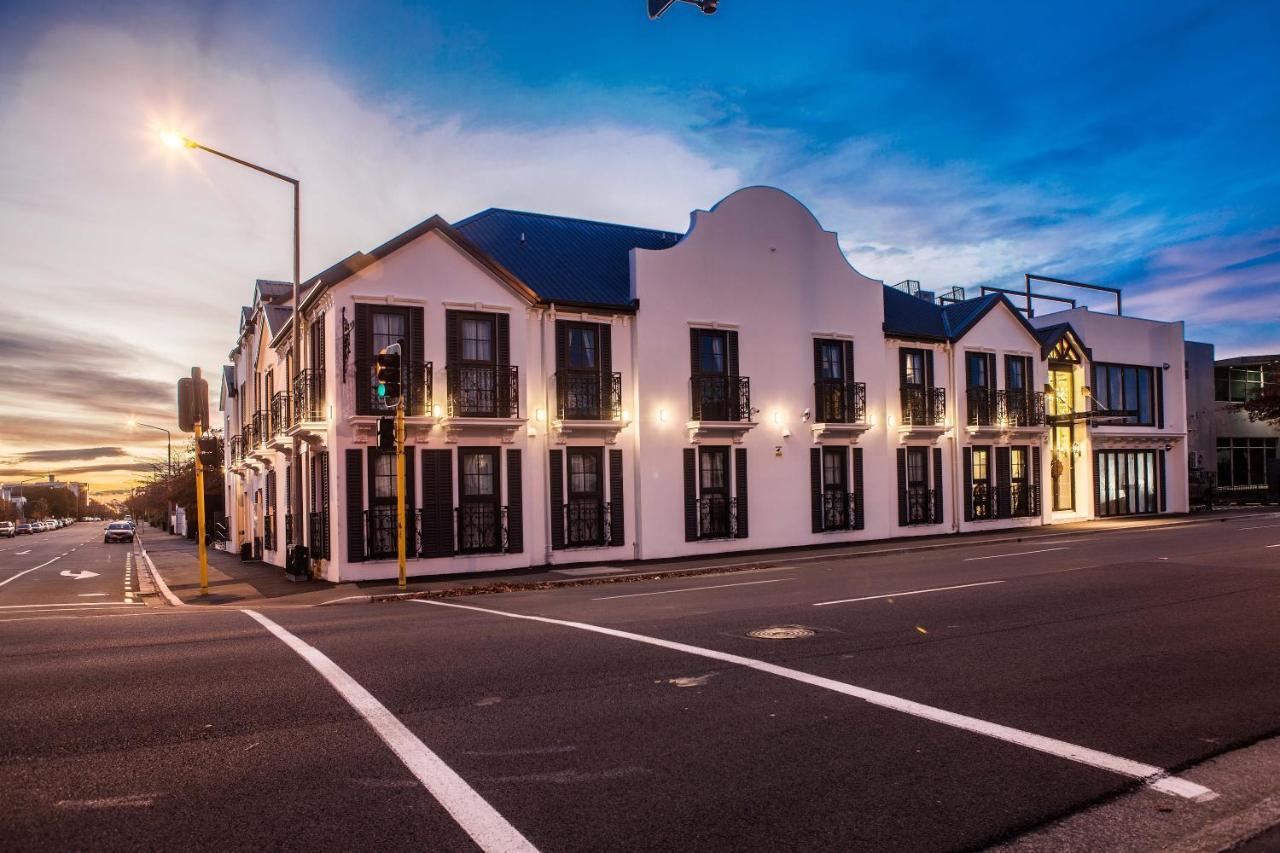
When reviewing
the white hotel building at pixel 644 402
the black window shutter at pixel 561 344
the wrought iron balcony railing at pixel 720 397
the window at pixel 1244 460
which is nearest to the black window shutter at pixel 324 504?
the white hotel building at pixel 644 402

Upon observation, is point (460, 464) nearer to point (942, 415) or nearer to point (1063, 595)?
point (1063, 595)

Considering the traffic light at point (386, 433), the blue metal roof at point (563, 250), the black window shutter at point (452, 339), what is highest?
the blue metal roof at point (563, 250)

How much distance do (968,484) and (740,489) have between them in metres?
10.1

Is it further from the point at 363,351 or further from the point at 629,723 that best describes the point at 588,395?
the point at 629,723

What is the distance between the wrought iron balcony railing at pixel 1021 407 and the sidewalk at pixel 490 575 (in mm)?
4040

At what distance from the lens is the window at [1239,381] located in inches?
1912

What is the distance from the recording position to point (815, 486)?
2631cm

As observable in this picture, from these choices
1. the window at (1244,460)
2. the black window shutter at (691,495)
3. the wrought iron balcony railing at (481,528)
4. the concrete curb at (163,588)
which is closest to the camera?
the concrete curb at (163,588)

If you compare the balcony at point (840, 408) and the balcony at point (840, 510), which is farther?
the balcony at point (840, 510)

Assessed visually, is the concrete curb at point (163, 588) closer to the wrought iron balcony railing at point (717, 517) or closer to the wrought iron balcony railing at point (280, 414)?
the wrought iron balcony railing at point (280, 414)

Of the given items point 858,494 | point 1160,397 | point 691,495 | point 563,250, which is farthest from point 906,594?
point 1160,397

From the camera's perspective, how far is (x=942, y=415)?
29.3m

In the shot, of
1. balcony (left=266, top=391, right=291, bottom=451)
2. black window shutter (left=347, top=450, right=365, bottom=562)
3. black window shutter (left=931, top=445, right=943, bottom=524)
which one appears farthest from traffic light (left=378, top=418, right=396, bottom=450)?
black window shutter (left=931, top=445, right=943, bottom=524)

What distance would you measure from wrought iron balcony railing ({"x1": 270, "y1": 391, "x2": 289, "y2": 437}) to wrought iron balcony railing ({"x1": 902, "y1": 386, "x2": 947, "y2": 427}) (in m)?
19.1
